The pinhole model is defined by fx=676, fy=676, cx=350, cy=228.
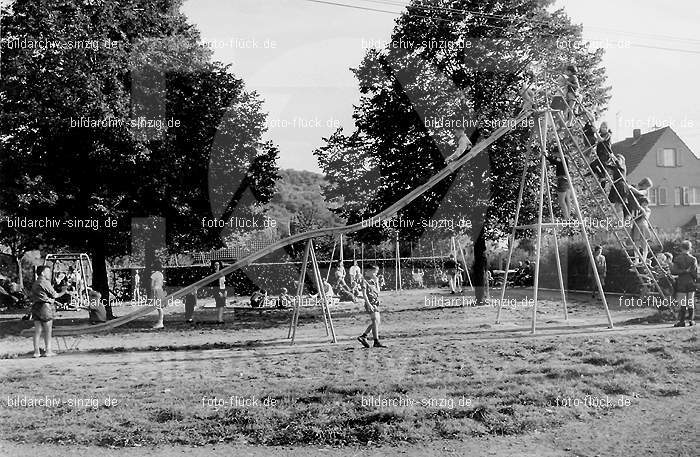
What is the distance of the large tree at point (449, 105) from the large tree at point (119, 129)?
365 centimetres

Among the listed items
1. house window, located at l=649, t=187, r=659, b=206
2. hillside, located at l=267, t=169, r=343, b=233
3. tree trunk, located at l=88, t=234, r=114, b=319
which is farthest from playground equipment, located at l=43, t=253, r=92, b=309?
hillside, located at l=267, t=169, r=343, b=233

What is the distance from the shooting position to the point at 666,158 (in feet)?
161

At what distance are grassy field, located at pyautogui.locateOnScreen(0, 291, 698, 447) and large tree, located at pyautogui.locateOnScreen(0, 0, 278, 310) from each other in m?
6.13

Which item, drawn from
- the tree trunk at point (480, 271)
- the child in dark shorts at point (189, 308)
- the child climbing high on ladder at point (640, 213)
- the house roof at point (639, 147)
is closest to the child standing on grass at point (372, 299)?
the child climbing high on ladder at point (640, 213)

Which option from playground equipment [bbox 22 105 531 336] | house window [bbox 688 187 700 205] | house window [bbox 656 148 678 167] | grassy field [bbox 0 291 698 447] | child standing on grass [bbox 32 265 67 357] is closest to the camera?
grassy field [bbox 0 291 698 447]

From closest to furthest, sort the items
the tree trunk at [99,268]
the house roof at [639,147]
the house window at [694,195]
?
the tree trunk at [99,268] → the house roof at [639,147] → the house window at [694,195]

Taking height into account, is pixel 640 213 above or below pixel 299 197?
below

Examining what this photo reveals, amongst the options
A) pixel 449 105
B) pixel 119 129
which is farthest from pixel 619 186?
pixel 119 129

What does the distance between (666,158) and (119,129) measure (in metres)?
41.3

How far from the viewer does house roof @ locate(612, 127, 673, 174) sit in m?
48.2

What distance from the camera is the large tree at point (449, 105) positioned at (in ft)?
74.6

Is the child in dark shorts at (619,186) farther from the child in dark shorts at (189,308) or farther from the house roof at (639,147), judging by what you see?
the house roof at (639,147)

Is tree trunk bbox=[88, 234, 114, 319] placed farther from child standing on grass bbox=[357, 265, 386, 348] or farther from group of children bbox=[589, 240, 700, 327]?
group of children bbox=[589, 240, 700, 327]

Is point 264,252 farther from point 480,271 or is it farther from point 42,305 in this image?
point 480,271
